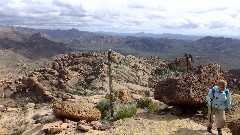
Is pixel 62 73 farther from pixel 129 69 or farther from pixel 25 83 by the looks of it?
pixel 129 69

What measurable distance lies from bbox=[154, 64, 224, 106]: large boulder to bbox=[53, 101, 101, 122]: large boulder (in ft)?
10.8

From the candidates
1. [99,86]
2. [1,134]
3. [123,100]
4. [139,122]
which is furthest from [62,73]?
[139,122]

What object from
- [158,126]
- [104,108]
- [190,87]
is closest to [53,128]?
[158,126]

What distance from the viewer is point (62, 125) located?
13750mm

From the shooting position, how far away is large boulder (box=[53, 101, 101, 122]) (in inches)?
564

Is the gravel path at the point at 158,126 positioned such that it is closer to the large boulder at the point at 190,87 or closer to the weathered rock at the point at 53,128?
the large boulder at the point at 190,87

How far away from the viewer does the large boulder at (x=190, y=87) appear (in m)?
14.0

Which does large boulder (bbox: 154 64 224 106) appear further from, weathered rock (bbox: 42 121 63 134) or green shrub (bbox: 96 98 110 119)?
weathered rock (bbox: 42 121 63 134)

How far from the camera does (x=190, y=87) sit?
14000 millimetres

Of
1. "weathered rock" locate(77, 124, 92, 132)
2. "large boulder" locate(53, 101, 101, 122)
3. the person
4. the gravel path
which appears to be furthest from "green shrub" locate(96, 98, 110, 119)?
the person

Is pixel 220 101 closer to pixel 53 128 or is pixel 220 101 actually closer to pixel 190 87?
pixel 190 87

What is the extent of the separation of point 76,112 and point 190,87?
5.37 meters

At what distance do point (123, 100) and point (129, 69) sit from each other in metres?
67.9

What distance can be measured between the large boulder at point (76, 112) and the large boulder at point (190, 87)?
3.28 m
